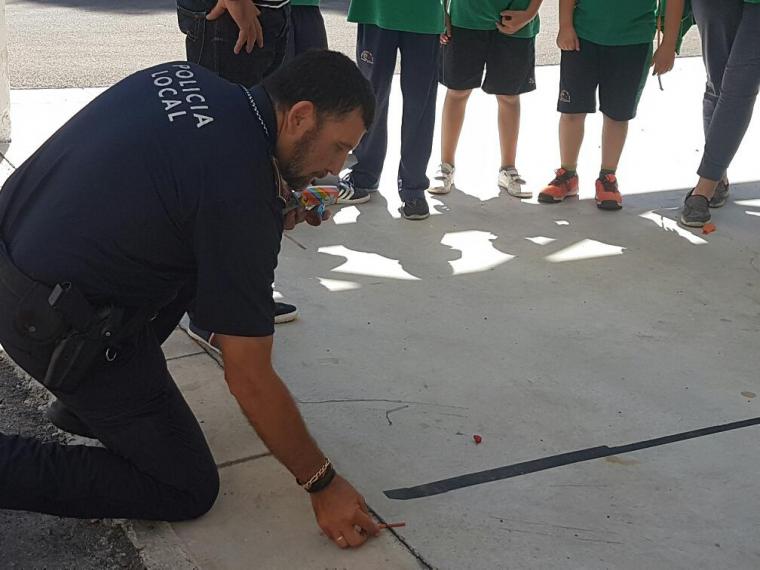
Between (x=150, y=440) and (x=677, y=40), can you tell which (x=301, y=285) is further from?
(x=677, y=40)

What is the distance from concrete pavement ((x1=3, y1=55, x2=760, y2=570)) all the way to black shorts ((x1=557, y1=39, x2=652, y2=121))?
0.46 m

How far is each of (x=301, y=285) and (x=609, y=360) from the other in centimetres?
118

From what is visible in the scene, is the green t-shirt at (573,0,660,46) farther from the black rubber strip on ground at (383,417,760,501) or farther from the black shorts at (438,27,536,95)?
the black rubber strip on ground at (383,417,760,501)

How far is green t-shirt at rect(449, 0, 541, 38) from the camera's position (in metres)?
4.86

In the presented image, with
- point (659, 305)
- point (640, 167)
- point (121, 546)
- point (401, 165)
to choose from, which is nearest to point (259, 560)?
point (121, 546)

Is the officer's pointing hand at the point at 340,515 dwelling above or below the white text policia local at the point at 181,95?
below

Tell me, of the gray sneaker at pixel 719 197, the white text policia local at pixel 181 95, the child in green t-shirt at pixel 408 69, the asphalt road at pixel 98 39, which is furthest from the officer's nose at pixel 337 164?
the asphalt road at pixel 98 39

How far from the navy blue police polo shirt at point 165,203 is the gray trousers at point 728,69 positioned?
294 centimetres

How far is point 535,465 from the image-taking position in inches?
111

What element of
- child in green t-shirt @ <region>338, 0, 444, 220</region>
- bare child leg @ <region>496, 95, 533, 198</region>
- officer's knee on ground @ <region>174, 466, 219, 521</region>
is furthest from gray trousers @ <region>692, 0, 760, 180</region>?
officer's knee on ground @ <region>174, 466, 219, 521</region>

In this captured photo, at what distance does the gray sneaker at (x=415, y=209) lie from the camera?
4719mm

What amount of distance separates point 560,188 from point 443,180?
1.85 ft

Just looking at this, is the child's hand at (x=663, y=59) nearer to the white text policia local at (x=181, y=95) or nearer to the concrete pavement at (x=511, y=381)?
the concrete pavement at (x=511, y=381)

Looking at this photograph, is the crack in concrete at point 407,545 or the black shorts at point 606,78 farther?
the black shorts at point 606,78
